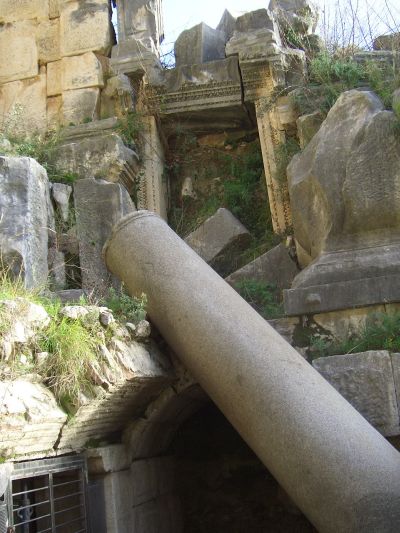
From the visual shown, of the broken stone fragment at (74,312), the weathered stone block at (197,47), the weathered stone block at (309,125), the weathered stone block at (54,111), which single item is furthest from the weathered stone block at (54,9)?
the broken stone fragment at (74,312)

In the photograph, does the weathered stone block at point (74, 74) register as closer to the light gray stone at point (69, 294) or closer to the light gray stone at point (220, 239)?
the light gray stone at point (220, 239)

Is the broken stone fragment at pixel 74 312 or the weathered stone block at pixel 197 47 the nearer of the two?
the broken stone fragment at pixel 74 312

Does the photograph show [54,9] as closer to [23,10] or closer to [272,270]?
[23,10]

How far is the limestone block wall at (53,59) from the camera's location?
812 centimetres

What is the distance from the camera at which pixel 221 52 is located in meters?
8.33

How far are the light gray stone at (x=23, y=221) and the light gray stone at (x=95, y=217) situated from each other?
417mm

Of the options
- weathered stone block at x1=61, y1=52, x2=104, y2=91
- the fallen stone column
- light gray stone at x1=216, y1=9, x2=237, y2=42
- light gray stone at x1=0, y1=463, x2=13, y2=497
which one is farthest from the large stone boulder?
weathered stone block at x1=61, y1=52, x2=104, y2=91

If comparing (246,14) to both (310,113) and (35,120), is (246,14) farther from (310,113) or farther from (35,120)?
(35,120)

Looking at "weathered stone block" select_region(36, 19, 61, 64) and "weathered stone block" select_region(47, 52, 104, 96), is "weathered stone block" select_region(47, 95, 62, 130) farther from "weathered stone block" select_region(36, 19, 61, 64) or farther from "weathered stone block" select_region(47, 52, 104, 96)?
"weathered stone block" select_region(36, 19, 61, 64)

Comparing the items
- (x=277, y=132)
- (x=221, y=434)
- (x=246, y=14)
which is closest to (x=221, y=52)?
(x=246, y=14)

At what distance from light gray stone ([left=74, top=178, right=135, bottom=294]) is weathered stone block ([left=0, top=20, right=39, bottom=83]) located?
8.91ft

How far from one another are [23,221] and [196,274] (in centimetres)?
195

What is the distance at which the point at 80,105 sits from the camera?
26.5 ft

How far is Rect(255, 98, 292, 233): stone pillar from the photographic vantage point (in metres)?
7.11
